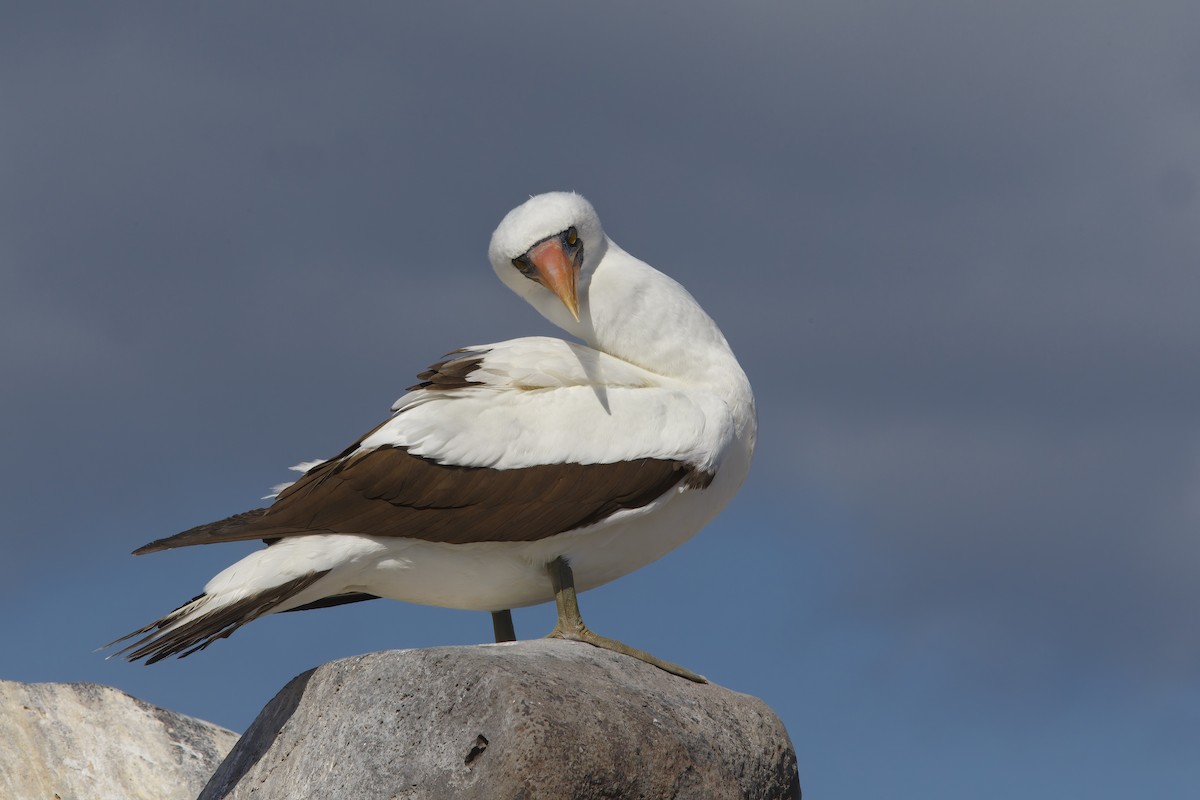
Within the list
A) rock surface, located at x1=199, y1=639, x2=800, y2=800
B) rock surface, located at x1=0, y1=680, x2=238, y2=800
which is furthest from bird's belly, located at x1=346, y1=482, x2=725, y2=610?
rock surface, located at x1=0, y1=680, x2=238, y2=800

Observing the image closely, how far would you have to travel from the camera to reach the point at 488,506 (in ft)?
33.9

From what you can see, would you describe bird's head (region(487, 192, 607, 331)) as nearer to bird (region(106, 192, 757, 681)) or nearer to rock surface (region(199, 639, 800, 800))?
bird (region(106, 192, 757, 681))

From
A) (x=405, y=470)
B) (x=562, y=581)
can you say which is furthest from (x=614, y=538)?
(x=405, y=470)

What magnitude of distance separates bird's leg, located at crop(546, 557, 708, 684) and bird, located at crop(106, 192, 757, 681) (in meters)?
0.01

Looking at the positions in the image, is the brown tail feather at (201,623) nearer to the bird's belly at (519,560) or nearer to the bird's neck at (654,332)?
the bird's belly at (519,560)

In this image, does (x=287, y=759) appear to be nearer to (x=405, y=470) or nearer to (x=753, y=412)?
(x=405, y=470)

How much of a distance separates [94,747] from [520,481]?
207 inches

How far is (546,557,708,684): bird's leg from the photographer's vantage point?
415 inches

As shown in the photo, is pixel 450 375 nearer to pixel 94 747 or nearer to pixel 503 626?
pixel 503 626

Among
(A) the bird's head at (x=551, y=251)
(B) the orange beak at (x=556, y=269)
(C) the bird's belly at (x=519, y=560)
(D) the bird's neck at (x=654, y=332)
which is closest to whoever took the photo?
(C) the bird's belly at (x=519, y=560)

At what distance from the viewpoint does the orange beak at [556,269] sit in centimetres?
1116

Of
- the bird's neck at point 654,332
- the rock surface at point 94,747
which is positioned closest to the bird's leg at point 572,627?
the bird's neck at point 654,332

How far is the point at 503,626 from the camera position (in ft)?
37.5

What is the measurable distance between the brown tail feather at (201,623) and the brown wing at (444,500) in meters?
0.43
